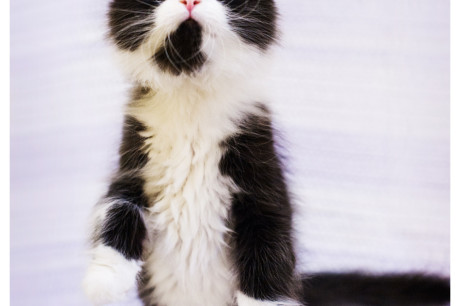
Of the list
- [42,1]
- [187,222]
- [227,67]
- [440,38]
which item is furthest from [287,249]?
[42,1]

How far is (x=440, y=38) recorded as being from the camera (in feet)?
4.35

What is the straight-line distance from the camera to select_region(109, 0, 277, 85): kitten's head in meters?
1.01

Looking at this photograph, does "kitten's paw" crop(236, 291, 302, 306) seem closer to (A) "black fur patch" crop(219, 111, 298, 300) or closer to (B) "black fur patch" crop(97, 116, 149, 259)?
(A) "black fur patch" crop(219, 111, 298, 300)

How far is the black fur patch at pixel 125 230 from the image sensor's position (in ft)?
3.67

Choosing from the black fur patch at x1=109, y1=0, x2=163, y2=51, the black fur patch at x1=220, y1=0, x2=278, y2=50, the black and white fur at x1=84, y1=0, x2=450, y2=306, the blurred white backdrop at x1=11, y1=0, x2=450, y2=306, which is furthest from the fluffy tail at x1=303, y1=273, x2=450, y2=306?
the black fur patch at x1=109, y1=0, x2=163, y2=51

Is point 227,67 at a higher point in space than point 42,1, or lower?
lower

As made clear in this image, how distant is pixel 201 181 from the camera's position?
1113mm

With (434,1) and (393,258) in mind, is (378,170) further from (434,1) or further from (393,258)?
(434,1)

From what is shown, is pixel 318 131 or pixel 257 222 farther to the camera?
pixel 318 131

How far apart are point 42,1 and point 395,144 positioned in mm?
930

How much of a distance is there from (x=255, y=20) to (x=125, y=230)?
0.50m

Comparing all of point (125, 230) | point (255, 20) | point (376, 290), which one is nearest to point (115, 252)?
point (125, 230)

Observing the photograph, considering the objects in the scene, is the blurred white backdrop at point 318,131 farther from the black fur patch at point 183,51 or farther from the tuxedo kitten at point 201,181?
the black fur patch at point 183,51

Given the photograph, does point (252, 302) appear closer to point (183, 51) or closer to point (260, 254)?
point (260, 254)
